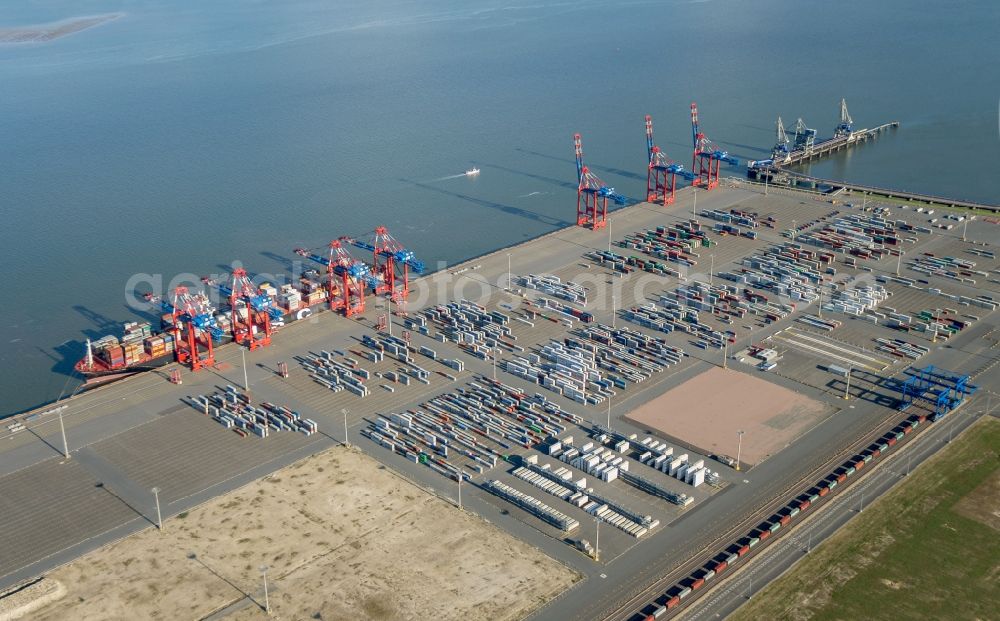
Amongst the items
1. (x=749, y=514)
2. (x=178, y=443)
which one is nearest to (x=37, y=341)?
(x=178, y=443)

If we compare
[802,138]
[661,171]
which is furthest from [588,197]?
[802,138]

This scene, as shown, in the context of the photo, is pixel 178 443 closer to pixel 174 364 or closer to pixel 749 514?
pixel 174 364

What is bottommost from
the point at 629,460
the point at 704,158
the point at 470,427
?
the point at 629,460

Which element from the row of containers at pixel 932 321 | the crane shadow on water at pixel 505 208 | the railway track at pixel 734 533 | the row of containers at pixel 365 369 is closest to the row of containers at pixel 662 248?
the crane shadow on water at pixel 505 208

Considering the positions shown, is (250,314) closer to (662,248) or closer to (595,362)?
(595,362)

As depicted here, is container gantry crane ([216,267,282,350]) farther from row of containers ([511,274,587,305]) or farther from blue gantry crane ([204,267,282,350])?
row of containers ([511,274,587,305])

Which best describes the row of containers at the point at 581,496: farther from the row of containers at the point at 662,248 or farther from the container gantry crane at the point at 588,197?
the container gantry crane at the point at 588,197
